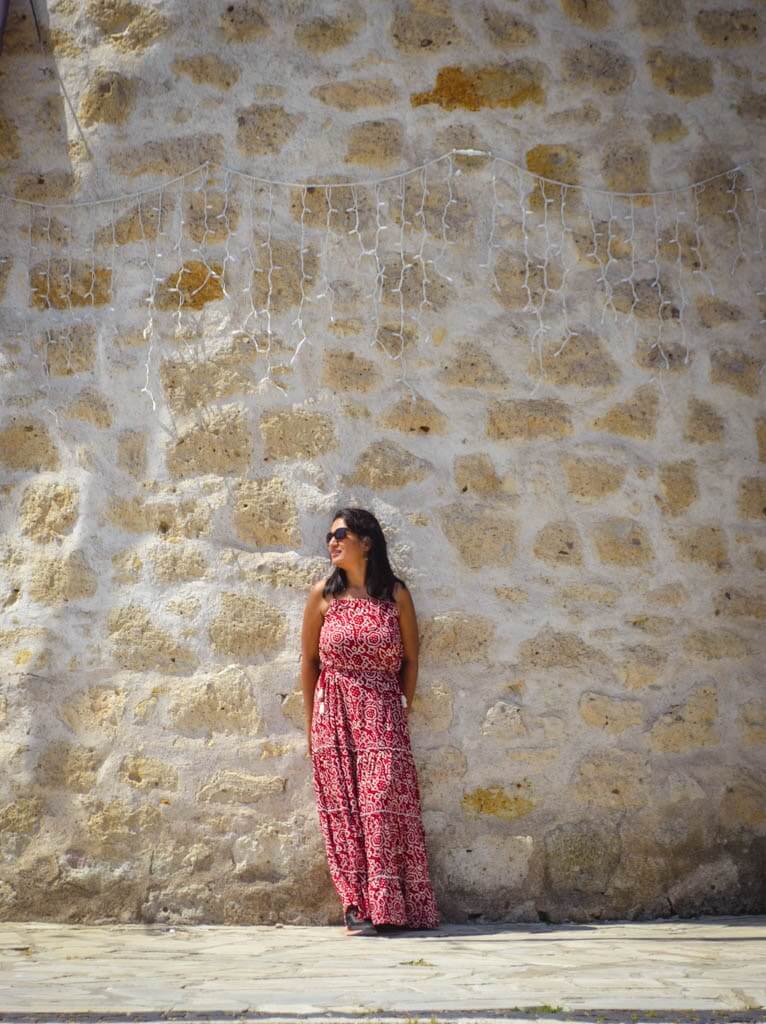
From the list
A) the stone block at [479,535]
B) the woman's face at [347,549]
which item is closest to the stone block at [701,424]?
the stone block at [479,535]

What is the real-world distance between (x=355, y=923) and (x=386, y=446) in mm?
1571

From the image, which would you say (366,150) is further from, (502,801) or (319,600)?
(502,801)

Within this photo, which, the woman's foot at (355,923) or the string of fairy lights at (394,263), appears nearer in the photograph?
the woman's foot at (355,923)

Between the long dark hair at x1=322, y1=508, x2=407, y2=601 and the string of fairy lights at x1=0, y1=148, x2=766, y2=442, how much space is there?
0.55 meters

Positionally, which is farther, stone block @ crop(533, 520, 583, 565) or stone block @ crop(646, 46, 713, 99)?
stone block @ crop(646, 46, 713, 99)

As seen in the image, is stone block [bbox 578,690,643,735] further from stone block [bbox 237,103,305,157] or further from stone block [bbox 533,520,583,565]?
stone block [bbox 237,103,305,157]

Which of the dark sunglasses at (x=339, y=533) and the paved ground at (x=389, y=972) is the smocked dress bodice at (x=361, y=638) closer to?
the dark sunglasses at (x=339, y=533)

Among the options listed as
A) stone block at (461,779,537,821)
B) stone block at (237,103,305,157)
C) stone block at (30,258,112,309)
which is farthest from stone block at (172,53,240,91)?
stone block at (461,779,537,821)

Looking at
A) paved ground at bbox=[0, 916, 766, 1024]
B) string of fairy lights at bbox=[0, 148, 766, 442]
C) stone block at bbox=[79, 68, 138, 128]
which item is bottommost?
paved ground at bbox=[0, 916, 766, 1024]

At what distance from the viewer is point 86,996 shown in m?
3.12

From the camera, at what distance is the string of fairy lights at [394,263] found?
4621mm

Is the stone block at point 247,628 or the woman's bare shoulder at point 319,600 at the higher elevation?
A: the woman's bare shoulder at point 319,600

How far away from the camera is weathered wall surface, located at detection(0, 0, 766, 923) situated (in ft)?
14.5

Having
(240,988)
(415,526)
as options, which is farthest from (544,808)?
(240,988)
